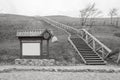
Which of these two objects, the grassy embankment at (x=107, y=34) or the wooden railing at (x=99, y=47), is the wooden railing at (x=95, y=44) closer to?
the wooden railing at (x=99, y=47)

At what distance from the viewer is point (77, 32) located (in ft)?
68.7

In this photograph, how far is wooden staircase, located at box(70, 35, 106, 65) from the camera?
12320mm

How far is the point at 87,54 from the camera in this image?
13586 mm

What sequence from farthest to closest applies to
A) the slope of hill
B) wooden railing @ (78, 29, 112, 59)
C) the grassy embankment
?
the slope of hill, the grassy embankment, wooden railing @ (78, 29, 112, 59)

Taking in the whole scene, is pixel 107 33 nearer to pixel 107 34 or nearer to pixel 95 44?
pixel 107 34

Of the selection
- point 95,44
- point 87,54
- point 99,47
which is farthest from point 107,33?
point 87,54

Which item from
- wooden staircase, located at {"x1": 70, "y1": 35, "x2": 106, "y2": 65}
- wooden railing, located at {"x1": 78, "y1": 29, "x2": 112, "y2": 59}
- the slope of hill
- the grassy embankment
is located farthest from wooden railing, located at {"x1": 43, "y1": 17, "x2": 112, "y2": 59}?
the slope of hill

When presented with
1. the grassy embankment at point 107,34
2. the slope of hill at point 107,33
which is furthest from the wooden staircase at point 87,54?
the slope of hill at point 107,33

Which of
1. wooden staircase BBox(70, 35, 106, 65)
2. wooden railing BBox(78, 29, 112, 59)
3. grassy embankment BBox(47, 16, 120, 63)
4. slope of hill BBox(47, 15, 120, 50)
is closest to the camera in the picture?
wooden staircase BBox(70, 35, 106, 65)

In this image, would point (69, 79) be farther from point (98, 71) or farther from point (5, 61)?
point (5, 61)

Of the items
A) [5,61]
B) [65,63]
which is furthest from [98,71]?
[5,61]

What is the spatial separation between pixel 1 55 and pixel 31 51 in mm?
3188

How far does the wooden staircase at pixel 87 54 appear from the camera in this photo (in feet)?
40.4

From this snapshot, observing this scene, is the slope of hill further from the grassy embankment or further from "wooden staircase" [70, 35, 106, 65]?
"wooden staircase" [70, 35, 106, 65]
